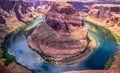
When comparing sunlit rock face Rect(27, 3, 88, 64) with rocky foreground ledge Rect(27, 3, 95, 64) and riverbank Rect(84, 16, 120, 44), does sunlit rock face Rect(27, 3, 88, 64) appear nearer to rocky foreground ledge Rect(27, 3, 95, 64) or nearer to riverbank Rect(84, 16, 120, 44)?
rocky foreground ledge Rect(27, 3, 95, 64)

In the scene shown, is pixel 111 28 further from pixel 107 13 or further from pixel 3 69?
pixel 3 69

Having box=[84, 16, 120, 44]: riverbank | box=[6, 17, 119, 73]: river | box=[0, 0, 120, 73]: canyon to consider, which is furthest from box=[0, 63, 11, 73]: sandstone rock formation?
box=[84, 16, 120, 44]: riverbank

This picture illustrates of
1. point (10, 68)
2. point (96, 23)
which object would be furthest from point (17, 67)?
point (96, 23)

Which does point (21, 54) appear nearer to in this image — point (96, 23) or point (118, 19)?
point (96, 23)

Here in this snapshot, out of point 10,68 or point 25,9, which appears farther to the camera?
point 25,9

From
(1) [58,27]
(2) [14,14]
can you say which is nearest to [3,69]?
(2) [14,14]

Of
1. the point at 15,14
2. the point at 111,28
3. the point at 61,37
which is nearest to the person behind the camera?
the point at 61,37
